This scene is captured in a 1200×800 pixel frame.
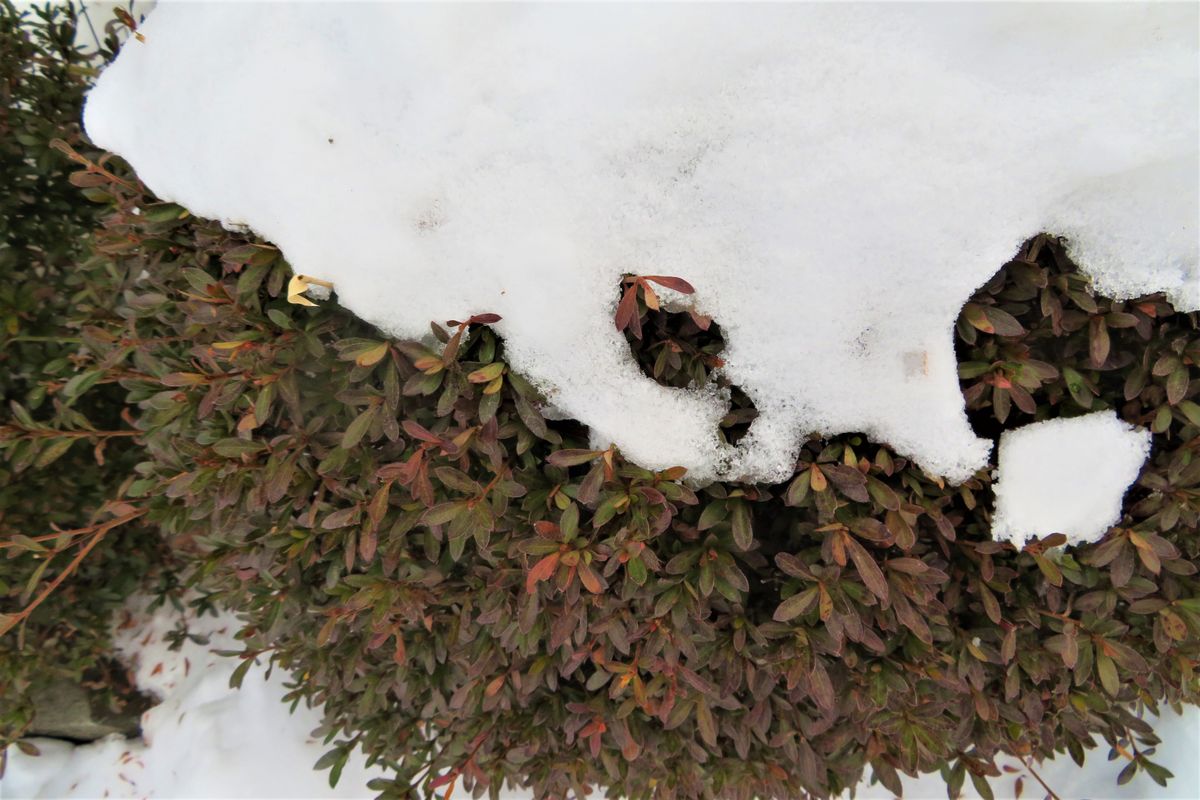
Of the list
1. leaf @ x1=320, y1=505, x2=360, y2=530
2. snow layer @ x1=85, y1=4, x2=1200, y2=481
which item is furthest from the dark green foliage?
snow layer @ x1=85, y1=4, x2=1200, y2=481

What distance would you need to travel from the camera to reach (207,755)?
9.69 ft

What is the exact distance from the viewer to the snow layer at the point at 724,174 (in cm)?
130

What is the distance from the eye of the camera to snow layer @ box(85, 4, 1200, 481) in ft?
4.26

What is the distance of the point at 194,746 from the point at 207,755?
10 cm

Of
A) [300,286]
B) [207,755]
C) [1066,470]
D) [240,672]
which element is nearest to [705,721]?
[1066,470]

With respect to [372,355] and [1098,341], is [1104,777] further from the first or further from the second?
[372,355]

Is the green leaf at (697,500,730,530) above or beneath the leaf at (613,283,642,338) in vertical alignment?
beneath

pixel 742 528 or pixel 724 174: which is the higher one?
pixel 724 174

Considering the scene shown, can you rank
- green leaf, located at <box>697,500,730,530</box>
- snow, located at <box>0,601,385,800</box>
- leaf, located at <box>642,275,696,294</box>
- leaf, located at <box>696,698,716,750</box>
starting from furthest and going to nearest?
snow, located at <box>0,601,385,800</box>
leaf, located at <box>696,698,716,750</box>
green leaf, located at <box>697,500,730,530</box>
leaf, located at <box>642,275,696,294</box>

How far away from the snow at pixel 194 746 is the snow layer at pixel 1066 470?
103 inches

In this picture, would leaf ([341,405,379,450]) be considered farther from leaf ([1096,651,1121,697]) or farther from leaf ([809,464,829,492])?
leaf ([1096,651,1121,697])

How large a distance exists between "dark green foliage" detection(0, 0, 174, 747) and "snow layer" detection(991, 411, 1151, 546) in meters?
2.43

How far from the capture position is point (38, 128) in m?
2.33

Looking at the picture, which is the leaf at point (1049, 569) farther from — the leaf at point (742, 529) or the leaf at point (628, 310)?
the leaf at point (628, 310)
